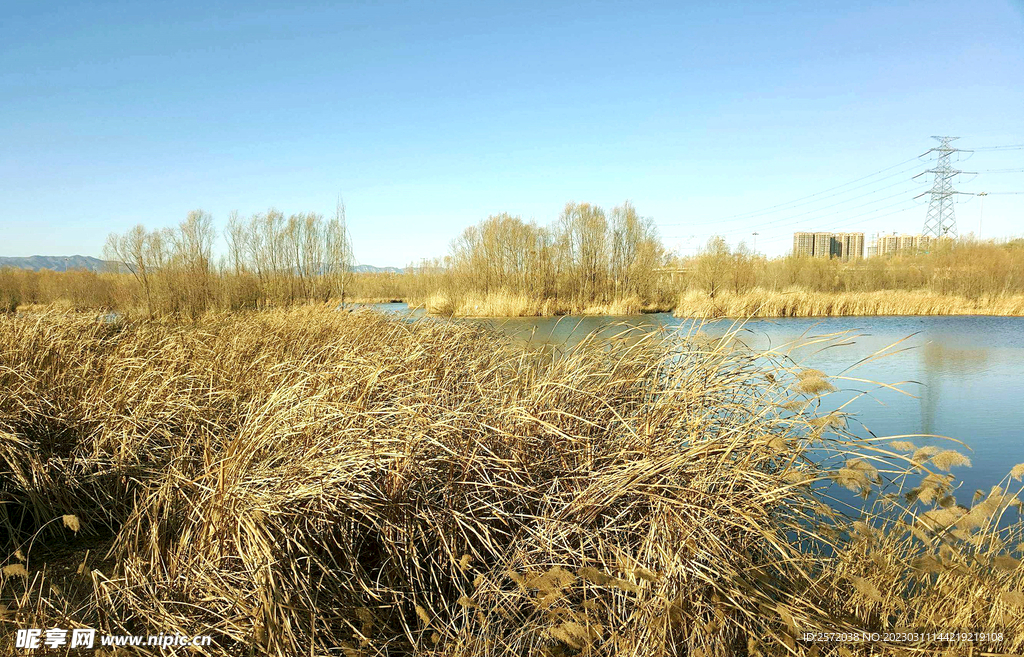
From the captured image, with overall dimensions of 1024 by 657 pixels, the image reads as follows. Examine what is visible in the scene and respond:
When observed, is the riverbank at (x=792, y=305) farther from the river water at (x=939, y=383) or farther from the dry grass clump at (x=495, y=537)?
the dry grass clump at (x=495, y=537)

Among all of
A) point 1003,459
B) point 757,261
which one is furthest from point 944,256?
point 1003,459

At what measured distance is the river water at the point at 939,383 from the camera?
193 inches

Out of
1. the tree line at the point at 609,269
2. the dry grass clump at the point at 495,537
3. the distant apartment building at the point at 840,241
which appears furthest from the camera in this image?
the distant apartment building at the point at 840,241

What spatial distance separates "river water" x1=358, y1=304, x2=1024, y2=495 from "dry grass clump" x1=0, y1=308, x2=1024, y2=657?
0.57 meters

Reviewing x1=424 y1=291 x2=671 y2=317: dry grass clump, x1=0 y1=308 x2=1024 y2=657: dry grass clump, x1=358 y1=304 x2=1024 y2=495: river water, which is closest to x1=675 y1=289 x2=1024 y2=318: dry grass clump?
x1=424 y1=291 x2=671 y2=317: dry grass clump

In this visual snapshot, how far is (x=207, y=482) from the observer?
2.39 meters

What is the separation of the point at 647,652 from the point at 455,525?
0.85 m

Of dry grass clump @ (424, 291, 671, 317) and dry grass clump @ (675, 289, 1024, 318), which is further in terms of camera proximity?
dry grass clump @ (424, 291, 671, 317)

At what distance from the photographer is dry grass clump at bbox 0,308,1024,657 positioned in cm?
Answer: 186

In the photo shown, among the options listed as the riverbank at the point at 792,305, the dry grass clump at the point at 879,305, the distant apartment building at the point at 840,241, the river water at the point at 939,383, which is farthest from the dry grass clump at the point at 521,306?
the distant apartment building at the point at 840,241

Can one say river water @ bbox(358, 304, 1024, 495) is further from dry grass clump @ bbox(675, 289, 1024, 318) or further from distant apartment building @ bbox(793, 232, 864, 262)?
distant apartment building @ bbox(793, 232, 864, 262)

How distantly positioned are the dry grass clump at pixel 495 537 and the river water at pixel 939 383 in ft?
1.88

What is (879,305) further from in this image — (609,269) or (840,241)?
(840,241)

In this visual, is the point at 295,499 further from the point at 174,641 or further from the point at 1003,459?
the point at 1003,459
